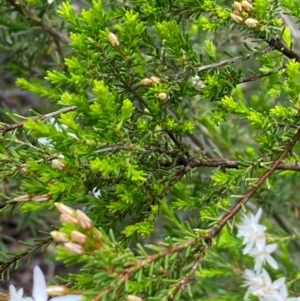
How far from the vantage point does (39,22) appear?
8.05ft

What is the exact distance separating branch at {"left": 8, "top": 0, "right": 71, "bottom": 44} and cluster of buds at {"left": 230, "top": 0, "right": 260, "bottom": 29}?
108 cm

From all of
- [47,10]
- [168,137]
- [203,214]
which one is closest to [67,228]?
[203,214]

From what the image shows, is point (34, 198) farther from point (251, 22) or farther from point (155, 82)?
point (251, 22)

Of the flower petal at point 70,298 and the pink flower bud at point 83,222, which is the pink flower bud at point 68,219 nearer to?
the pink flower bud at point 83,222

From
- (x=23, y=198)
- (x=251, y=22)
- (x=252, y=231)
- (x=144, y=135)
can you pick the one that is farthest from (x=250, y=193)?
(x=23, y=198)

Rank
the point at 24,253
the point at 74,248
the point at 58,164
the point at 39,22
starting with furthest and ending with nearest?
the point at 39,22 < the point at 24,253 < the point at 58,164 < the point at 74,248

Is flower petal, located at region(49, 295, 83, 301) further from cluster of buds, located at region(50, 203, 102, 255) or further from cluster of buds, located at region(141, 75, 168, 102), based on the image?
cluster of buds, located at region(141, 75, 168, 102)

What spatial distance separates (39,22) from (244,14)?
115 centimetres

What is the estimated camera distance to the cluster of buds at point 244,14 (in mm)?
1473

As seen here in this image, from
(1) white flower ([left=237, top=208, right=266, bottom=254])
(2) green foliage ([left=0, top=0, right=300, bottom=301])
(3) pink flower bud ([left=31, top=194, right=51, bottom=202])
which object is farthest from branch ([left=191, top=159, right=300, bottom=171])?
(3) pink flower bud ([left=31, top=194, right=51, bottom=202])

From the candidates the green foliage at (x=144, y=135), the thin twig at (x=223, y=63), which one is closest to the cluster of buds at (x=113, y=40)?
the green foliage at (x=144, y=135)

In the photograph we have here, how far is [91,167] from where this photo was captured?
1409mm

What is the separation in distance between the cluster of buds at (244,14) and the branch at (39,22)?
1.08m

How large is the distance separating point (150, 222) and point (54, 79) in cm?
39
